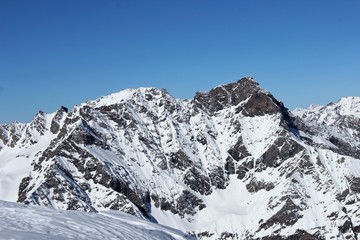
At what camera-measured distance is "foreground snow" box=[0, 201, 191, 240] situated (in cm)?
2253

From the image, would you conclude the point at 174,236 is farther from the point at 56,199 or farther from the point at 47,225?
the point at 56,199

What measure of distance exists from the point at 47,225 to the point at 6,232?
2.85 m

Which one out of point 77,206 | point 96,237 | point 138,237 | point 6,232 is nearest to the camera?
point 6,232

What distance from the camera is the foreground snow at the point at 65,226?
22531mm

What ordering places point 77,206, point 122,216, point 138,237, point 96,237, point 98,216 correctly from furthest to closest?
point 77,206 < point 122,216 < point 98,216 < point 138,237 < point 96,237

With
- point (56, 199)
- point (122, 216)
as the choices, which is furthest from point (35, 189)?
point (122, 216)

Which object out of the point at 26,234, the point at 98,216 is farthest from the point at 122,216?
the point at 26,234

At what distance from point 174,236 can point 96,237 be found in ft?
22.1

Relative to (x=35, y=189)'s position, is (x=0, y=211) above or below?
below

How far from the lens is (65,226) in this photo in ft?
80.3

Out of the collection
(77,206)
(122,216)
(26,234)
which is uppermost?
(77,206)

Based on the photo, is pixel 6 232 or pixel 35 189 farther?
pixel 35 189

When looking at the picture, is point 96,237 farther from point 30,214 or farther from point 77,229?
point 30,214

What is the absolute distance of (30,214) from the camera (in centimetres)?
2591
